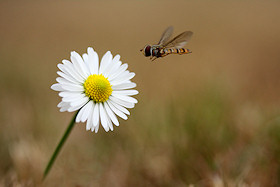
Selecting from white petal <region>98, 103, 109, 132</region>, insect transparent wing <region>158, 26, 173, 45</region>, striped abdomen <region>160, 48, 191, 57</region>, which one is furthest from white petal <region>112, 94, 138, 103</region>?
insect transparent wing <region>158, 26, 173, 45</region>

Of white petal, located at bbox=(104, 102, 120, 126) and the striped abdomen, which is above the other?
the striped abdomen

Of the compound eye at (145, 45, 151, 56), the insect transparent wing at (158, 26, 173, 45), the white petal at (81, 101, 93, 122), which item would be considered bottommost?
the white petal at (81, 101, 93, 122)

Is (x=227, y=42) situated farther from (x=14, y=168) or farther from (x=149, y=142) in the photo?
(x=14, y=168)

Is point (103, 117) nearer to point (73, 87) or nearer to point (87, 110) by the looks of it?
point (87, 110)

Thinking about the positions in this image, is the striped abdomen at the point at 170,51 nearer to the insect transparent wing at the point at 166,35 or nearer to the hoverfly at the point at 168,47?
the hoverfly at the point at 168,47

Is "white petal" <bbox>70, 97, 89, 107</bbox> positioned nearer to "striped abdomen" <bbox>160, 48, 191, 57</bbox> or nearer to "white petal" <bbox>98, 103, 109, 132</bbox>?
"white petal" <bbox>98, 103, 109, 132</bbox>

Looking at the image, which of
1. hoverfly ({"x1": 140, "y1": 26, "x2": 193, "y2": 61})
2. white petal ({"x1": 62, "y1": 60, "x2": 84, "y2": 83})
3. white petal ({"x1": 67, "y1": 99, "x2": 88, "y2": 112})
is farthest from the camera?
hoverfly ({"x1": 140, "y1": 26, "x2": 193, "y2": 61})
